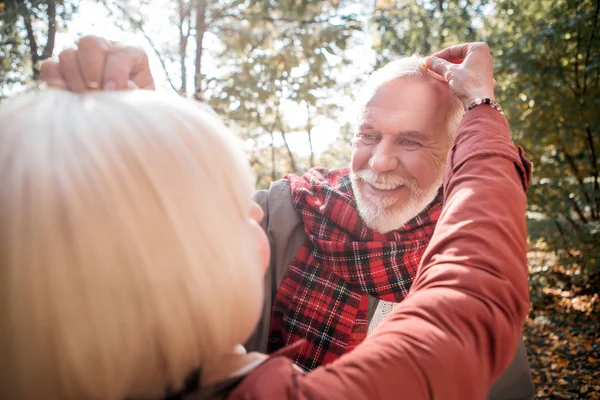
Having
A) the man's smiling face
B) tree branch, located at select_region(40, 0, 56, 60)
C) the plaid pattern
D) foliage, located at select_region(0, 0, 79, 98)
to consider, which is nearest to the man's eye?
the man's smiling face

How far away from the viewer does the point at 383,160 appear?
2.05 meters

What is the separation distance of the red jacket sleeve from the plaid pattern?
82 cm

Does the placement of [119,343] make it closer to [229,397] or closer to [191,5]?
[229,397]

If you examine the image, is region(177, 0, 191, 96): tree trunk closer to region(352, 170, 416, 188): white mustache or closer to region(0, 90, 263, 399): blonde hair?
region(352, 170, 416, 188): white mustache

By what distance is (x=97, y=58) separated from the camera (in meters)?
1.09

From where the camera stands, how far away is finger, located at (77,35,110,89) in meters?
1.07

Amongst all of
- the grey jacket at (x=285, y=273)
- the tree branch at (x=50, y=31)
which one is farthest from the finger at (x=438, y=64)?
the tree branch at (x=50, y=31)

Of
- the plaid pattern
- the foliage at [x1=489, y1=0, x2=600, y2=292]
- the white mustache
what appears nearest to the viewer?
the plaid pattern

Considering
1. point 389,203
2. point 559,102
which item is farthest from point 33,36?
point 559,102

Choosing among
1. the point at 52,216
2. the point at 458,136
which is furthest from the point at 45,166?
the point at 458,136

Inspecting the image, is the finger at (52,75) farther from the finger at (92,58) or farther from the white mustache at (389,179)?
the white mustache at (389,179)

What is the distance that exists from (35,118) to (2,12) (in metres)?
5.37

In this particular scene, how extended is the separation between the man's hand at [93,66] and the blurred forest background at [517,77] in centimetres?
324

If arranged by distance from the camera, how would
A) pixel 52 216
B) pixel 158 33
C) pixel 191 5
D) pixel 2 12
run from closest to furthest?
1. pixel 52 216
2. pixel 2 12
3. pixel 191 5
4. pixel 158 33
